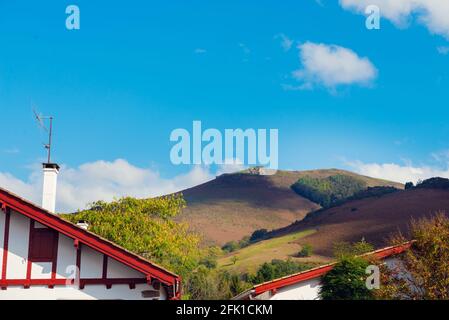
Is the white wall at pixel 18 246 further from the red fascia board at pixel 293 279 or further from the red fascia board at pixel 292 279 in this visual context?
the red fascia board at pixel 292 279

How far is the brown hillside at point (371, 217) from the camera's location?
15212cm

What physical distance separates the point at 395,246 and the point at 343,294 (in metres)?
2.91

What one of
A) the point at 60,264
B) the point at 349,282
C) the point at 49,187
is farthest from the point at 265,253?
the point at 60,264

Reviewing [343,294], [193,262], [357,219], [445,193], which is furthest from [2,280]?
[445,193]

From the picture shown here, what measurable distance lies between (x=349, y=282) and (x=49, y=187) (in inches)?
528

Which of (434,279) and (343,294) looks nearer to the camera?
(434,279)

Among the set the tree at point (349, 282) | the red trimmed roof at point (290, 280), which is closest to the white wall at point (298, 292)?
the red trimmed roof at point (290, 280)

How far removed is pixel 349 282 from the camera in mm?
28812

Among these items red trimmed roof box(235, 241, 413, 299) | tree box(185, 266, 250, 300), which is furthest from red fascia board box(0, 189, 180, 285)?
tree box(185, 266, 250, 300)

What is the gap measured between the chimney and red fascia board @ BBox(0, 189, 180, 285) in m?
2.33

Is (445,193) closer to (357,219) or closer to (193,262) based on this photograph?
(357,219)

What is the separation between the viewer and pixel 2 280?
1914 cm

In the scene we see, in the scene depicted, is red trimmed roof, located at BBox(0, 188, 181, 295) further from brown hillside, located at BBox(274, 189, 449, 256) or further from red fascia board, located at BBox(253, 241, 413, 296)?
brown hillside, located at BBox(274, 189, 449, 256)
